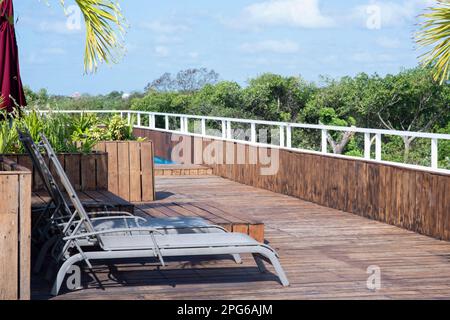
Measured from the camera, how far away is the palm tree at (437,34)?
8.26 meters

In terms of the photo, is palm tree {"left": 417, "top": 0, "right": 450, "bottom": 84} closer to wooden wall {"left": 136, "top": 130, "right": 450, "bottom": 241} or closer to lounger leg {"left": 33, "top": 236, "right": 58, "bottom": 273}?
wooden wall {"left": 136, "top": 130, "right": 450, "bottom": 241}

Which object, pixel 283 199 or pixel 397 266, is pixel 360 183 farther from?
pixel 397 266

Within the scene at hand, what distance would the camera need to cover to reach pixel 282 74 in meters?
41.5

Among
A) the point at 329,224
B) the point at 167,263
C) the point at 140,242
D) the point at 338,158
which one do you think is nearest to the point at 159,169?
the point at 338,158

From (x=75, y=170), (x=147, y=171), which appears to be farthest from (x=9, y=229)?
(x=147, y=171)

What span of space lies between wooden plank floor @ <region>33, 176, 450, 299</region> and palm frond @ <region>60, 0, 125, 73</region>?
1844 millimetres

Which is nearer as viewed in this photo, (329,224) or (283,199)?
(329,224)

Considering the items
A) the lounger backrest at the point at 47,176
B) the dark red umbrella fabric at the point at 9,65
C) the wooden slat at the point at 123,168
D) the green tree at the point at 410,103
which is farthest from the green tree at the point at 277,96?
the lounger backrest at the point at 47,176

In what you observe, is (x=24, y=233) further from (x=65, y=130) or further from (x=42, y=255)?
(x=65, y=130)

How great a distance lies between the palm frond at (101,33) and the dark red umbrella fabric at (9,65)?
284cm

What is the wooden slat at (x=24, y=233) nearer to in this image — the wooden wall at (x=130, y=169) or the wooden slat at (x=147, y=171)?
the wooden wall at (x=130, y=169)

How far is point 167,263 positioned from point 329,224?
320 cm

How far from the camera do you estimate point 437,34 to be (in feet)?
27.3

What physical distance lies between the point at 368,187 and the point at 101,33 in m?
4.11
